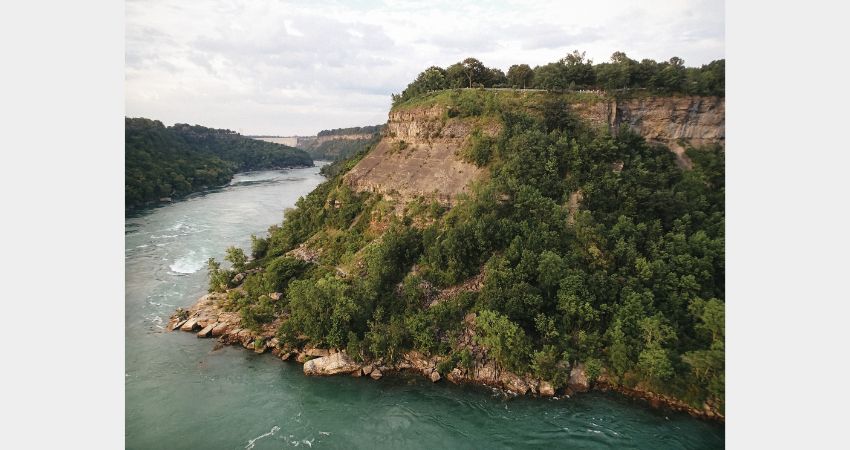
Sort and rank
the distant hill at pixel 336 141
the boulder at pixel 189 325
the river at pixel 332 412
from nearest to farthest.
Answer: the river at pixel 332 412
the boulder at pixel 189 325
the distant hill at pixel 336 141

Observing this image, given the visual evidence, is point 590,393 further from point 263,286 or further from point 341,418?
point 263,286

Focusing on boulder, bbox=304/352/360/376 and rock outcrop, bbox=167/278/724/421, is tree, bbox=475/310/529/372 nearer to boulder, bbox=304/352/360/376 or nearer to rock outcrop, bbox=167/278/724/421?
rock outcrop, bbox=167/278/724/421

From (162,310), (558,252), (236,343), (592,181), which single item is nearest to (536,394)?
(558,252)

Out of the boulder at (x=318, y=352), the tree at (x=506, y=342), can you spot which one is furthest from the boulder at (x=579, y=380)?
the boulder at (x=318, y=352)

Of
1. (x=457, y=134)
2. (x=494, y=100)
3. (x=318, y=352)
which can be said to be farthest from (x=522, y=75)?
(x=318, y=352)

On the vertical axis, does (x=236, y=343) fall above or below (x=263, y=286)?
below

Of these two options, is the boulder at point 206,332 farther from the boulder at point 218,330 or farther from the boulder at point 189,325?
the boulder at point 189,325
